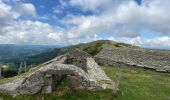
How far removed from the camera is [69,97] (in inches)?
836

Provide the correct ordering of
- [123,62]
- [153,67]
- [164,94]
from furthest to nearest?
[123,62], [153,67], [164,94]

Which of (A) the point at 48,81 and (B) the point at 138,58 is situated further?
(B) the point at 138,58

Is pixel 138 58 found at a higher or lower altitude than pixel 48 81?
higher

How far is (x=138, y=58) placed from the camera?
56188 millimetres

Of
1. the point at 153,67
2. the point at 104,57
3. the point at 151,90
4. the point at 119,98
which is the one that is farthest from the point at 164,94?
the point at 104,57

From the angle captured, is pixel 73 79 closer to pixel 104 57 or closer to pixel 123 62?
pixel 123 62

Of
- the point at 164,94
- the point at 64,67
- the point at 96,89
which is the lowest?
the point at 164,94

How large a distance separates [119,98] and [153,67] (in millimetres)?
30227

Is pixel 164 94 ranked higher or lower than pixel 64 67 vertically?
lower

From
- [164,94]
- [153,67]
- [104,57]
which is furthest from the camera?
[104,57]

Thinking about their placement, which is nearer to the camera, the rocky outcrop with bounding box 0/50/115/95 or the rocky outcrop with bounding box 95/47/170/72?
the rocky outcrop with bounding box 0/50/115/95

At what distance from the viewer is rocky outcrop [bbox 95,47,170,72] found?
50938 mm

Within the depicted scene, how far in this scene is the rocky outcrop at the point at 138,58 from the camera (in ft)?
167

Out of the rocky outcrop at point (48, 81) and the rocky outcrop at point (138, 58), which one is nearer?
the rocky outcrop at point (48, 81)
